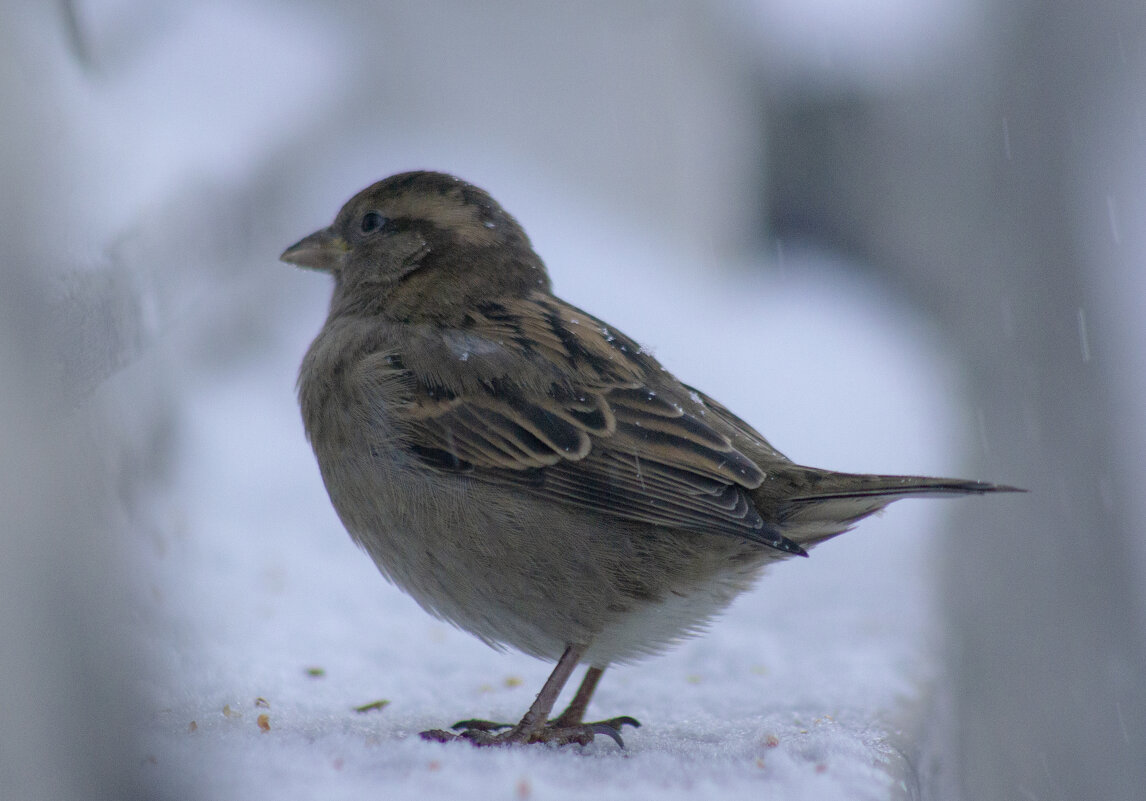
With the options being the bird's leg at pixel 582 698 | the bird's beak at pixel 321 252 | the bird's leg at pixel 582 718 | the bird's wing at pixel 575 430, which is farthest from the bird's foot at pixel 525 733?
the bird's beak at pixel 321 252

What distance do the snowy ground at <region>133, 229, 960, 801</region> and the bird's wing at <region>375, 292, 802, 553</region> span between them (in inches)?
19.4

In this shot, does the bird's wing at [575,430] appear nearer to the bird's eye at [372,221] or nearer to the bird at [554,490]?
the bird at [554,490]

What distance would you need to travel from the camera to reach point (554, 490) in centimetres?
248

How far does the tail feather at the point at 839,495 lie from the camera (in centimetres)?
237

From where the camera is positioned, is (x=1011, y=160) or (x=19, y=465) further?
(x=1011, y=160)

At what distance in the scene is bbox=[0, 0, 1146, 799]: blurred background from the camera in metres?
2.23

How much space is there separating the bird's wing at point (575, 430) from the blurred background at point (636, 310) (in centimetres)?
50

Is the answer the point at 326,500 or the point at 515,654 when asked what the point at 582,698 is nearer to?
the point at 515,654

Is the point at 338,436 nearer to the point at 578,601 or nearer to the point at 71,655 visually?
the point at 578,601

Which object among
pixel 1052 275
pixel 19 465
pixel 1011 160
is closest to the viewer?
pixel 19 465

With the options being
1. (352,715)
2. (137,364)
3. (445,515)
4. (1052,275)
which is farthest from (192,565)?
(1052,275)

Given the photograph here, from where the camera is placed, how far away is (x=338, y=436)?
2.64m

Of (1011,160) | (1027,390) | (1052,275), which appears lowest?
(1027,390)

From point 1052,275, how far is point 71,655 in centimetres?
629
